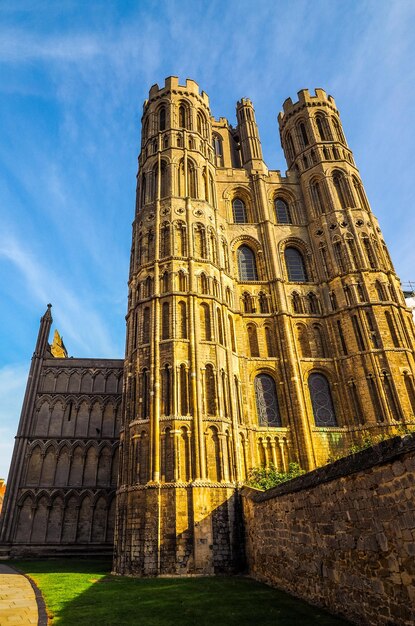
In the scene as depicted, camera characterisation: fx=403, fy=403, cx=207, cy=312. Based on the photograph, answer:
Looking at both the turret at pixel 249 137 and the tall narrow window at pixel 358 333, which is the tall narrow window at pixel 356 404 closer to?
the tall narrow window at pixel 358 333

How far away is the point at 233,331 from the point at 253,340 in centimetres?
190

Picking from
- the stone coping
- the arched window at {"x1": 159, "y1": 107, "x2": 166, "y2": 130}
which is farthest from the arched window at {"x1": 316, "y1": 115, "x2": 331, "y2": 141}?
the stone coping

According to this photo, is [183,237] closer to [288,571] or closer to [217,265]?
[217,265]

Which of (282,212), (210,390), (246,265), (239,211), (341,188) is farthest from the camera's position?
(282,212)

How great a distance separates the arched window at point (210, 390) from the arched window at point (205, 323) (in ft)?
6.13

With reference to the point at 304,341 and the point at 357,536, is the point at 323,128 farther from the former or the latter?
the point at 357,536

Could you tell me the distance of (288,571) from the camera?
11859 mm

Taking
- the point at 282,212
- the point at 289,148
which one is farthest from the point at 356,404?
the point at 289,148

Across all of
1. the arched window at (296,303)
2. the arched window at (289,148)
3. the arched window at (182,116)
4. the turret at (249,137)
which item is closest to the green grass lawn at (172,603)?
the arched window at (296,303)

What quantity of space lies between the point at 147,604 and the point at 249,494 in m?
7.21

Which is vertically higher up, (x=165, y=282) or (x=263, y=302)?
(x=263, y=302)

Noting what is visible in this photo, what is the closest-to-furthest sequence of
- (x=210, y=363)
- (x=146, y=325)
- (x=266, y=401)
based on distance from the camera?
1. (x=210, y=363)
2. (x=146, y=325)
3. (x=266, y=401)

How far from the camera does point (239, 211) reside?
33062 mm

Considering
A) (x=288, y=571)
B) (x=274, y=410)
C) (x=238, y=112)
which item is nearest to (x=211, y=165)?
(x=238, y=112)
